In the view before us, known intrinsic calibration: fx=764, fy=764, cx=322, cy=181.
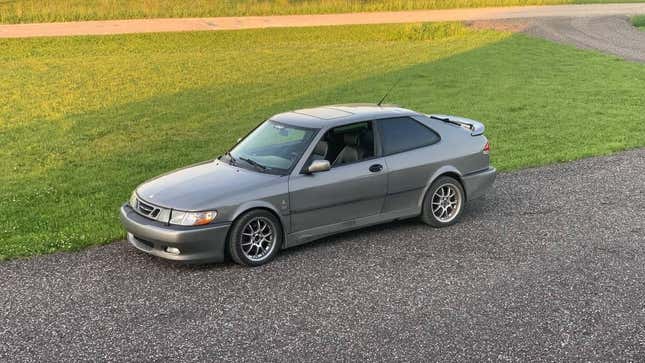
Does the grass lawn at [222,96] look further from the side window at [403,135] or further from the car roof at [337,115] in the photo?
the side window at [403,135]

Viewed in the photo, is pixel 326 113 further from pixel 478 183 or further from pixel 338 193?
Result: pixel 478 183

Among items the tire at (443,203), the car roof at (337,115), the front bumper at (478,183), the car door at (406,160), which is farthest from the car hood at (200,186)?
the front bumper at (478,183)

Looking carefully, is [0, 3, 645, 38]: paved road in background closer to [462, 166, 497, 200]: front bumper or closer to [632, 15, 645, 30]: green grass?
[632, 15, 645, 30]: green grass

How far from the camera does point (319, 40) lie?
29.5 m

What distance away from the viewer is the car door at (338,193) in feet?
25.8

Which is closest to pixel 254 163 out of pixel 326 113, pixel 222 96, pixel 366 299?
pixel 326 113

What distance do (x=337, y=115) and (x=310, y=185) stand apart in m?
1.12

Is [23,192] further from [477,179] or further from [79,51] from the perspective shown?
[79,51]

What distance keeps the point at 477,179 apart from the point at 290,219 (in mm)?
2631

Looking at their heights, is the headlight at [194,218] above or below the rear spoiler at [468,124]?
below

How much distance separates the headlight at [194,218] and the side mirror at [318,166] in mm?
1148

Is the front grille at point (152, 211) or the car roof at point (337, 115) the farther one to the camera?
the car roof at point (337, 115)

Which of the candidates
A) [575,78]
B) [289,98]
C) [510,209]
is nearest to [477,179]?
[510,209]

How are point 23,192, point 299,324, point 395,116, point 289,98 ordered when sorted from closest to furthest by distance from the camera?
point 299,324 → point 395,116 → point 23,192 → point 289,98
